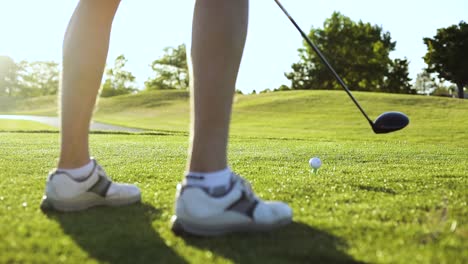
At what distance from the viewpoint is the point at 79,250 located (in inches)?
54.3

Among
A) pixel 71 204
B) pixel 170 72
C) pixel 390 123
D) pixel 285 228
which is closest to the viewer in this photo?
pixel 285 228

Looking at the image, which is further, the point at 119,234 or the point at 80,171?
the point at 80,171

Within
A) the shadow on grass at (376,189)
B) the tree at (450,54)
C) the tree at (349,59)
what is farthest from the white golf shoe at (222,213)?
the tree at (349,59)

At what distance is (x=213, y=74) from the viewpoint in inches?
67.7

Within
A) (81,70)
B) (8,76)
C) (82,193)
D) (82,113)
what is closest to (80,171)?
(82,193)

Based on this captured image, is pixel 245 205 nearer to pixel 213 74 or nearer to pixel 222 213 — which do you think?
pixel 222 213

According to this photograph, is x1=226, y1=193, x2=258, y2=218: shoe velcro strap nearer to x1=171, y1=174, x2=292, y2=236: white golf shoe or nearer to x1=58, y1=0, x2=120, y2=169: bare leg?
x1=171, y1=174, x2=292, y2=236: white golf shoe

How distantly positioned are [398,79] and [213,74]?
58229 mm

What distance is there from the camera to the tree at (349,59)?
54594mm

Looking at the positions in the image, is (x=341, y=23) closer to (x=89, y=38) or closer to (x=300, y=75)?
(x=300, y=75)

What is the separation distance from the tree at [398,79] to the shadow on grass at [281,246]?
57485mm

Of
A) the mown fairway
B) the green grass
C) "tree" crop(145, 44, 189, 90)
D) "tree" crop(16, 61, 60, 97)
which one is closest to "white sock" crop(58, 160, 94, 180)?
the mown fairway

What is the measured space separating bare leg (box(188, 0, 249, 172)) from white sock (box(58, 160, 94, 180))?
1.64ft

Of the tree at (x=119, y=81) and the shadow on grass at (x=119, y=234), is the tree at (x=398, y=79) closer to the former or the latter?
the tree at (x=119, y=81)
